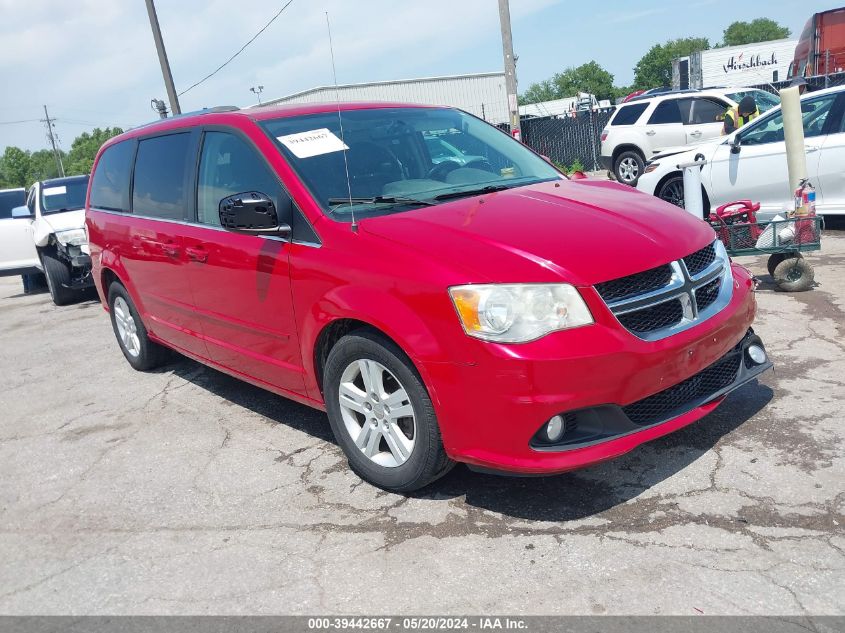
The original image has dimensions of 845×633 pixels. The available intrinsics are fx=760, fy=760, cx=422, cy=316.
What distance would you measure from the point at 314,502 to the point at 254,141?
6.18 feet

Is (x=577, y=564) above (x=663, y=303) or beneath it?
beneath

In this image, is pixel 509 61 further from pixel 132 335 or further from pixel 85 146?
pixel 85 146

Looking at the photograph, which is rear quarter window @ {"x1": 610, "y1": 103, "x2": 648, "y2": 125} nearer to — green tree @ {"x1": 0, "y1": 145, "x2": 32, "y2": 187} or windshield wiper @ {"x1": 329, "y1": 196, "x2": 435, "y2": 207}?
windshield wiper @ {"x1": 329, "y1": 196, "x2": 435, "y2": 207}

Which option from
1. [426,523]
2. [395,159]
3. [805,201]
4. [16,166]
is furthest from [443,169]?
[16,166]

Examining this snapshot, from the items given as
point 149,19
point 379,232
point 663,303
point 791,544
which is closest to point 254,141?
point 379,232

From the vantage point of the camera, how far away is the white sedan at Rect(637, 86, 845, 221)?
8.08 m

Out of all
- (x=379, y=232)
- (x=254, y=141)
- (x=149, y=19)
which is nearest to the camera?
(x=379, y=232)

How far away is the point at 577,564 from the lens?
9.34 feet

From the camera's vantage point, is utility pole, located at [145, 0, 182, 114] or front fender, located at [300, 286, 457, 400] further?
utility pole, located at [145, 0, 182, 114]

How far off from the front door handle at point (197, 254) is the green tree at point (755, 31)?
465 feet

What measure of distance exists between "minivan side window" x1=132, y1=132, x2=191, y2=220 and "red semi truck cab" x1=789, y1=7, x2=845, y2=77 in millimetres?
22182

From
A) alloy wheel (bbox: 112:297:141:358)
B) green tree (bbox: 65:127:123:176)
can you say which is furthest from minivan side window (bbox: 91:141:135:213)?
green tree (bbox: 65:127:123:176)
